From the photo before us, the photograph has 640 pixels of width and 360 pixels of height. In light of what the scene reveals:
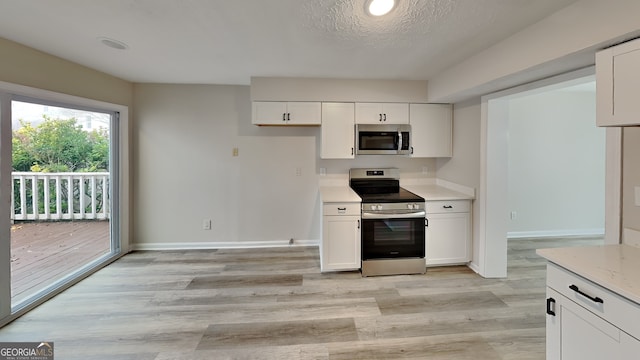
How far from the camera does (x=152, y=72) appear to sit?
10.2 feet

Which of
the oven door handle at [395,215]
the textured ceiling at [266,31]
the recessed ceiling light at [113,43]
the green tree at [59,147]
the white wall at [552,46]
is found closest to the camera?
the white wall at [552,46]

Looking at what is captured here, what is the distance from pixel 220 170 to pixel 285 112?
1286 millimetres

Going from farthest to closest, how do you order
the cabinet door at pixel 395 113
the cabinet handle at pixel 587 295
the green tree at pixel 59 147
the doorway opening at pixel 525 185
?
the cabinet door at pixel 395 113 → the green tree at pixel 59 147 → the doorway opening at pixel 525 185 → the cabinet handle at pixel 587 295

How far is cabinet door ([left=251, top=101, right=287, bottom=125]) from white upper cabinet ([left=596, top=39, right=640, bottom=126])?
2.75 metres

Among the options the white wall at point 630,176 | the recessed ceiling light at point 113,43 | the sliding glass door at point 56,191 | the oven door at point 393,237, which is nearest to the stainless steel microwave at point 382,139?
the oven door at point 393,237

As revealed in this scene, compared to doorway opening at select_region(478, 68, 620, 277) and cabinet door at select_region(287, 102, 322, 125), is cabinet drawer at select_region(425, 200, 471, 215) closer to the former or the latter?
doorway opening at select_region(478, 68, 620, 277)

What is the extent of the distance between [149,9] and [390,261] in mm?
3058

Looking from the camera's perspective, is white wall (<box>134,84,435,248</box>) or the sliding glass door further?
white wall (<box>134,84,435,248</box>)

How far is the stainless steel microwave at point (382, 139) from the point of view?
339 centimetres

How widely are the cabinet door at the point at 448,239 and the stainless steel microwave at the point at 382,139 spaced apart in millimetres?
972

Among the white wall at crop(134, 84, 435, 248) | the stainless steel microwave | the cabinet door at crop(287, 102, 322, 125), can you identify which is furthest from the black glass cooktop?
the cabinet door at crop(287, 102, 322, 125)

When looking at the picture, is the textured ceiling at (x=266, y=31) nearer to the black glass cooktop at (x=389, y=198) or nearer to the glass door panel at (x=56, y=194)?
the glass door panel at (x=56, y=194)

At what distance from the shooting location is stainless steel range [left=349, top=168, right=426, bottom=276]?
2.98 metres

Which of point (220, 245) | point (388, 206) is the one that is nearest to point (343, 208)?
point (388, 206)
